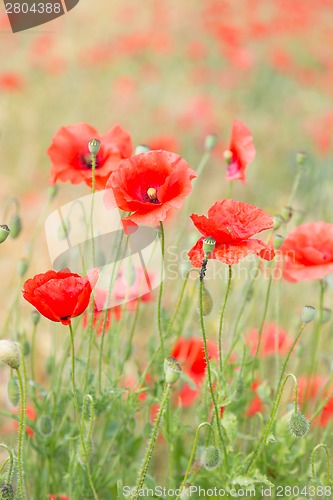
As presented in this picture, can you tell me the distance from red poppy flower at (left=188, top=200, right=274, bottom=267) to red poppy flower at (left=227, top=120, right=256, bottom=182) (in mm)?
263

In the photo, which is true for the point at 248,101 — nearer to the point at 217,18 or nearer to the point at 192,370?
the point at 217,18

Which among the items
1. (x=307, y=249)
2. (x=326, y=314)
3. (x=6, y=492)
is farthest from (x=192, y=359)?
(x=6, y=492)

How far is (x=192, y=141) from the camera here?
346cm

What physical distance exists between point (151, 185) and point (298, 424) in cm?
38

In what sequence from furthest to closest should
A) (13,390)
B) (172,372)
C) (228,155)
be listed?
(228,155) → (13,390) → (172,372)

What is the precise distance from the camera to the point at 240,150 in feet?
4.33

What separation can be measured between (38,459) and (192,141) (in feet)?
7.41

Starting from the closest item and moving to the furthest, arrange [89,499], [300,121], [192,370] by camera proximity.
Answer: [89,499], [192,370], [300,121]

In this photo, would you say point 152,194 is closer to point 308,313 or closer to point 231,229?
point 231,229

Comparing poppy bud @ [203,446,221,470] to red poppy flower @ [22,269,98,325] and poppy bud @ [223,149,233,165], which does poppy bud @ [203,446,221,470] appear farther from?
poppy bud @ [223,149,233,165]

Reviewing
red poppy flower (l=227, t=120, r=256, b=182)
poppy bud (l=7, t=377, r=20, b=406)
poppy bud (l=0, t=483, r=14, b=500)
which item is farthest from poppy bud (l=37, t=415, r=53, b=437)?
red poppy flower (l=227, t=120, r=256, b=182)

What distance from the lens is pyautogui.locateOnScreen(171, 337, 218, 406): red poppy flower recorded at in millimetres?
1486

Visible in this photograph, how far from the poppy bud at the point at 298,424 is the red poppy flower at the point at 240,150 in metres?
0.43

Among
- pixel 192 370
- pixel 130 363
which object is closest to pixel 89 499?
pixel 192 370
